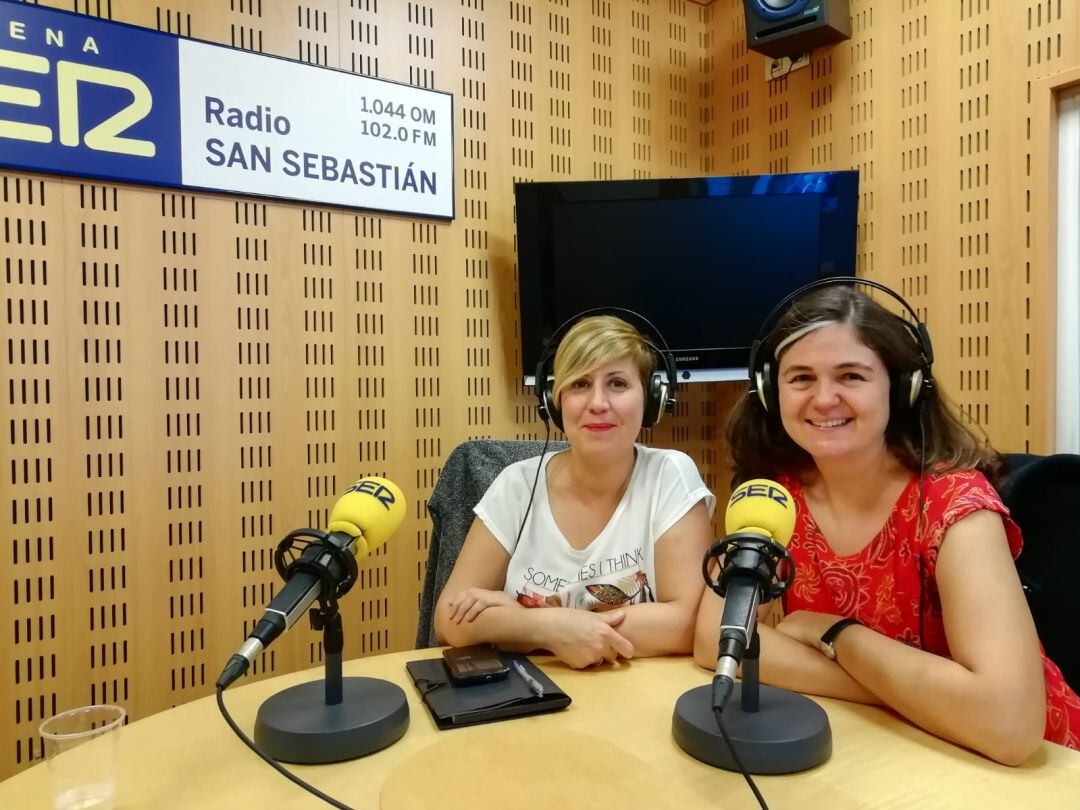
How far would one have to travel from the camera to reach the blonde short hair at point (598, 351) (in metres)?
1.76

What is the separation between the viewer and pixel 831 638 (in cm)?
124

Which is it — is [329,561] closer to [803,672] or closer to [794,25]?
[803,672]

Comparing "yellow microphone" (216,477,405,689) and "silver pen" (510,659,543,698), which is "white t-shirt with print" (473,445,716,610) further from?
"yellow microphone" (216,477,405,689)

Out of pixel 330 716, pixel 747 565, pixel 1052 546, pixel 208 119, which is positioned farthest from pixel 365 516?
pixel 208 119

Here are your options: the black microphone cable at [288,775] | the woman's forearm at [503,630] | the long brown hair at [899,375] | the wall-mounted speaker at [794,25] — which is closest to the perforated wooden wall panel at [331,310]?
the wall-mounted speaker at [794,25]

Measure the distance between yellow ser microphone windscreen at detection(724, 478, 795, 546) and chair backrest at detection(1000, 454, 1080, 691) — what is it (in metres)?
0.75

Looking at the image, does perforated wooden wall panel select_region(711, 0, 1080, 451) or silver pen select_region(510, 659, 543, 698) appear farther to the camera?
perforated wooden wall panel select_region(711, 0, 1080, 451)

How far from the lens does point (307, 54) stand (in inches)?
103

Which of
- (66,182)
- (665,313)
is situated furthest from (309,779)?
(665,313)

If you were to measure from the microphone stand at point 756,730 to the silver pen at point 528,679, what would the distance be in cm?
23

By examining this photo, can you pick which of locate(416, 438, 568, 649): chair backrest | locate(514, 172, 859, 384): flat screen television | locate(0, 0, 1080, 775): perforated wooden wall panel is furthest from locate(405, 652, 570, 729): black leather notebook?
locate(514, 172, 859, 384): flat screen television

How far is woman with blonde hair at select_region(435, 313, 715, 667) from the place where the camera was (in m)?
1.66

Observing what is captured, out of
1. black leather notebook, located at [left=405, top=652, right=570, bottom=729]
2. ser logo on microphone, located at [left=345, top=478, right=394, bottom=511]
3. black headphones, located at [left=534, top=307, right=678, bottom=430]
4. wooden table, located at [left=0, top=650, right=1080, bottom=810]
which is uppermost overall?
black headphones, located at [left=534, top=307, right=678, bottom=430]

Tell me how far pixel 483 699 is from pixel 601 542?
23.6 inches
